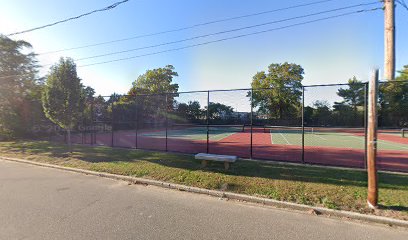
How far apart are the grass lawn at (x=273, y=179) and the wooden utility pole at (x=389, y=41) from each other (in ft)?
8.77

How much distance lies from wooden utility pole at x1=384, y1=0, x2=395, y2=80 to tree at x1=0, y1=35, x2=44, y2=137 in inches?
820

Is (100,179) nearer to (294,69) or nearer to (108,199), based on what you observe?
(108,199)

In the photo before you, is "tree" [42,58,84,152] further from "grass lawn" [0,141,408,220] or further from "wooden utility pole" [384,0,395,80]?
"wooden utility pole" [384,0,395,80]

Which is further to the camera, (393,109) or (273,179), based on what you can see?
(393,109)

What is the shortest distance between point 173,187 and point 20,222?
3207 millimetres

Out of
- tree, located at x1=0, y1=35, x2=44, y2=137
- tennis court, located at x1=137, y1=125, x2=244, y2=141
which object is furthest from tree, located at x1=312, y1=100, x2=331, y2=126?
tree, located at x1=0, y1=35, x2=44, y2=137

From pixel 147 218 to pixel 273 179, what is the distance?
12.1 ft

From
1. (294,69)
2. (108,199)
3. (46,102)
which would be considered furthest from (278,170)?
(294,69)

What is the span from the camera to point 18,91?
17469 mm

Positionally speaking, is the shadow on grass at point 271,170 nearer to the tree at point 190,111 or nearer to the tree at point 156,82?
the tree at point 190,111

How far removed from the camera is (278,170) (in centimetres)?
688

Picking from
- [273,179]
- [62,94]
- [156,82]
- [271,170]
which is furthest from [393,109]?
[156,82]

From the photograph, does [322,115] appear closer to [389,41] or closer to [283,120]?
[283,120]

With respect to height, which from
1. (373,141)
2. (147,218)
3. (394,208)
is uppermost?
(373,141)
